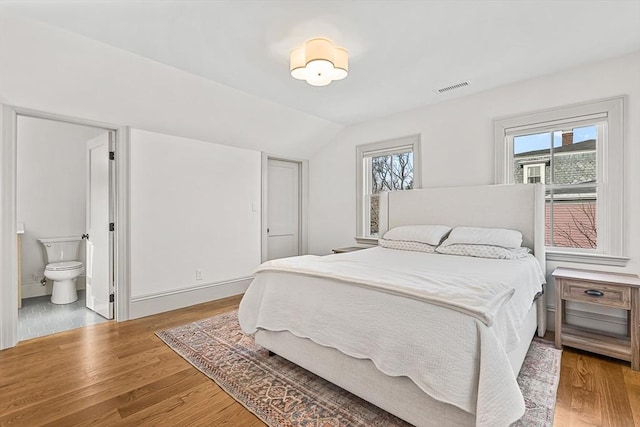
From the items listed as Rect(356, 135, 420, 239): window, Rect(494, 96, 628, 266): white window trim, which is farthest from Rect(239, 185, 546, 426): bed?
Rect(356, 135, 420, 239): window

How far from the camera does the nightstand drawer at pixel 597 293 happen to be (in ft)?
7.32

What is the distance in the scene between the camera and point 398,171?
4.27 metres

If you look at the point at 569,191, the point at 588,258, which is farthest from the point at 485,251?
the point at 569,191

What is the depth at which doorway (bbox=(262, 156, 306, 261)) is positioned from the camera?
4.71 m

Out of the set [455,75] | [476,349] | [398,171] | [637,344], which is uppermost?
[455,75]

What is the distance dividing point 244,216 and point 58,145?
2783 millimetres

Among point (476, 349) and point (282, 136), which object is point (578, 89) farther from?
point (282, 136)

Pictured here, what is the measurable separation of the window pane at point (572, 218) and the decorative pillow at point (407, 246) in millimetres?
1147

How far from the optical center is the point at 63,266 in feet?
12.4

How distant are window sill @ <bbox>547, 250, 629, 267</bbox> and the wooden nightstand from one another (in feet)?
0.42

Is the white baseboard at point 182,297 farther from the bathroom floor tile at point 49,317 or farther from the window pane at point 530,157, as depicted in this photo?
the window pane at point 530,157

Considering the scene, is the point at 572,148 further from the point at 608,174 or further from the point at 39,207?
the point at 39,207

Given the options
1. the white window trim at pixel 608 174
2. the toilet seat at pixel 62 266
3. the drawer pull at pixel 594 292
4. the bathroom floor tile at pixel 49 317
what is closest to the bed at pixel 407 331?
the drawer pull at pixel 594 292

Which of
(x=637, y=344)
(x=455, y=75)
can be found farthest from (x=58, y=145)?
(x=637, y=344)
